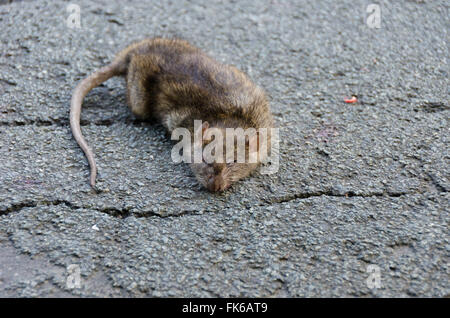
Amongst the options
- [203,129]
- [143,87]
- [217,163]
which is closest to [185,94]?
[143,87]

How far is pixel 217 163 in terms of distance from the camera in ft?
13.8

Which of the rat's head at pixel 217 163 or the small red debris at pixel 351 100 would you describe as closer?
the rat's head at pixel 217 163

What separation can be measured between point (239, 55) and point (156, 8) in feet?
4.73

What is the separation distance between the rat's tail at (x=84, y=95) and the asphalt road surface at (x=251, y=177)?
0.08 m

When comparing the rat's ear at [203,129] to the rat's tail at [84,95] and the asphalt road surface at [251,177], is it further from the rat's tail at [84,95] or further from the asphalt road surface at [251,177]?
the rat's tail at [84,95]

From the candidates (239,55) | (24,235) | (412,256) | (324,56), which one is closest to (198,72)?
(239,55)

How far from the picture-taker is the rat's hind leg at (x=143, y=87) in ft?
16.6

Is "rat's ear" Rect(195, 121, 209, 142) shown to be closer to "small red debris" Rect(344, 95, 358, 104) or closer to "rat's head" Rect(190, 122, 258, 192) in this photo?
"rat's head" Rect(190, 122, 258, 192)

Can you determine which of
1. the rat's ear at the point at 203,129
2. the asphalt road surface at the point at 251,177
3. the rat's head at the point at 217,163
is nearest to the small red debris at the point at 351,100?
the asphalt road surface at the point at 251,177

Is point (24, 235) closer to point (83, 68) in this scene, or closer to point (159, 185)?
point (159, 185)

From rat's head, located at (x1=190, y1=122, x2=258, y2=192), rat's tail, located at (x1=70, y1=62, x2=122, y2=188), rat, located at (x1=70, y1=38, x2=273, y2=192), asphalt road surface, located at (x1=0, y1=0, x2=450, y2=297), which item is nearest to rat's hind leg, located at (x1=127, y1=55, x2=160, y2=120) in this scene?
rat, located at (x1=70, y1=38, x2=273, y2=192)

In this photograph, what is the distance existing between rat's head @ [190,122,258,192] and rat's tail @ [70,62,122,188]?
832 mm

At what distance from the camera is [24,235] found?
3.72m
